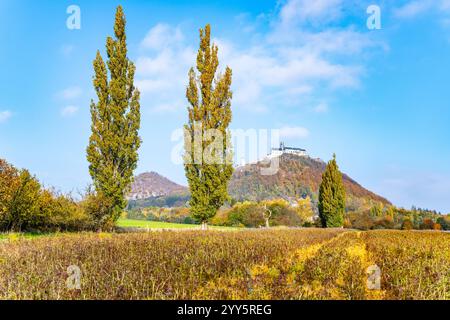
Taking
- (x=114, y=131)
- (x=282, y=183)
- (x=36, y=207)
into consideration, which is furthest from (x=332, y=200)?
(x=282, y=183)

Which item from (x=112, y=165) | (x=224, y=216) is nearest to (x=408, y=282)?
(x=112, y=165)

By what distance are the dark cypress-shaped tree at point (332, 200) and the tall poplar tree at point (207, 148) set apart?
18.4 m

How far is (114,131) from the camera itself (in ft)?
68.7

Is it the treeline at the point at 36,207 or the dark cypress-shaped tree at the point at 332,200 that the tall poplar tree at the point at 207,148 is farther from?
the dark cypress-shaped tree at the point at 332,200

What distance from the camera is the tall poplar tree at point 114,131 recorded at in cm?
2027

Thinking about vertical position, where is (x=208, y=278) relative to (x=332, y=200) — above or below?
below

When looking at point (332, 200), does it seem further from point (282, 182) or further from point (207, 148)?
point (282, 182)

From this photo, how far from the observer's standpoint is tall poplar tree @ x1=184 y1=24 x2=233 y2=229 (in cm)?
2189

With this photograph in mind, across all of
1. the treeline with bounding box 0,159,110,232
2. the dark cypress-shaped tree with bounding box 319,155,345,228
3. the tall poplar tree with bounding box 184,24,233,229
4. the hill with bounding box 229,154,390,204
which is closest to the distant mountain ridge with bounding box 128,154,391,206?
the hill with bounding box 229,154,390,204

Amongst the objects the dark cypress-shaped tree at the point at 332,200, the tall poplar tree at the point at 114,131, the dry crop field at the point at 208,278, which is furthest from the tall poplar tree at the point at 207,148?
the dark cypress-shaped tree at the point at 332,200

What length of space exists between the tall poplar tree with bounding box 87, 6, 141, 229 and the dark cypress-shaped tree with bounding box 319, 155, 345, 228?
76.3 ft

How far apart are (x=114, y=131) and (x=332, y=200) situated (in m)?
24.9

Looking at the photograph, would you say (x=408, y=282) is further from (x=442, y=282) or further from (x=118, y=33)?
(x=118, y=33)
